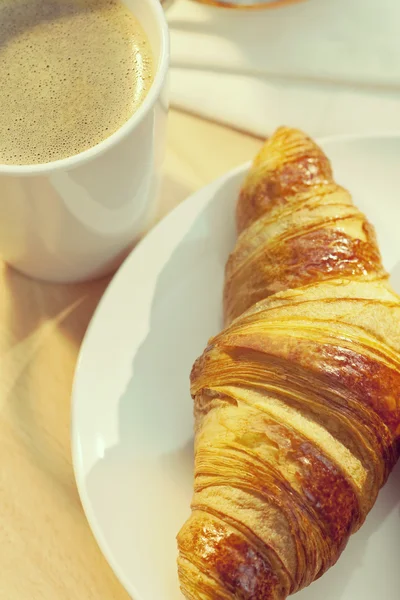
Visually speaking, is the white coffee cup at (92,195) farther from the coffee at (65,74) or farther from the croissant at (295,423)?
the croissant at (295,423)

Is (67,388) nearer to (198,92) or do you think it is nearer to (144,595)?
(144,595)

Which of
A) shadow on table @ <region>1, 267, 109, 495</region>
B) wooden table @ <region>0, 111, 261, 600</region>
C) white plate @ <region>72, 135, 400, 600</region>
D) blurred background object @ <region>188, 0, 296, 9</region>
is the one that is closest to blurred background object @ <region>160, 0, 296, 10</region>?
blurred background object @ <region>188, 0, 296, 9</region>

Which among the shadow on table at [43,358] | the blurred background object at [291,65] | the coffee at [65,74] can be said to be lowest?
the shadow on table at [43,358]

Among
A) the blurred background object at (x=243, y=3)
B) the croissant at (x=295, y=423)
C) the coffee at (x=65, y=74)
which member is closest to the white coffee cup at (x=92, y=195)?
the coffee at (x=65, y=74)

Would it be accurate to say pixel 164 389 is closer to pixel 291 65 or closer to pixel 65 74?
pixel 65 74

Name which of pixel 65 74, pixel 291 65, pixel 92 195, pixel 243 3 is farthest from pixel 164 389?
pixel 243 3

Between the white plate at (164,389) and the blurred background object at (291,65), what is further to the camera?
the blurred background object at (291,65)

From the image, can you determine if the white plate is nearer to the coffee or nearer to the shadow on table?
the shadow on table
